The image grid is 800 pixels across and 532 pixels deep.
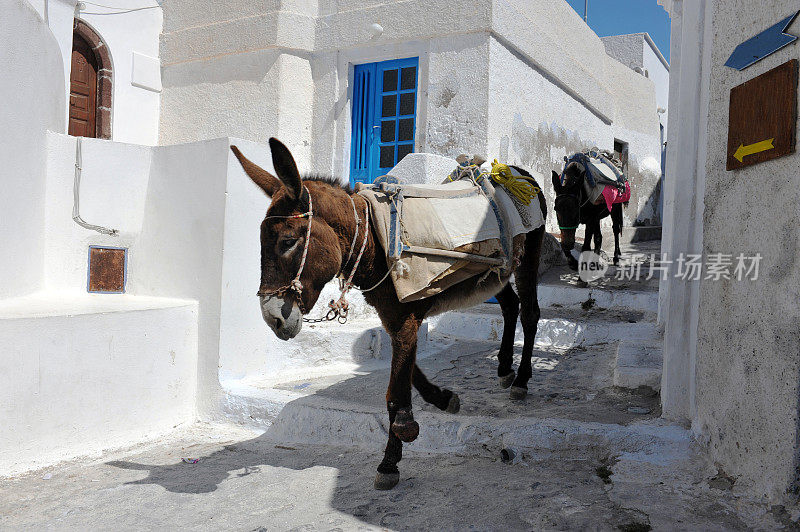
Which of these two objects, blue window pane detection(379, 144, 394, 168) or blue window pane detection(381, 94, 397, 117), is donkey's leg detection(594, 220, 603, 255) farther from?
blue window pane detection(381, 94, 397, 117)

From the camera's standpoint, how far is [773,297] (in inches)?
96.3

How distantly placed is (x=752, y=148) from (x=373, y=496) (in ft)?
7.55

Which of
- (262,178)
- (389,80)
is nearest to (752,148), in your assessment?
(262,178)

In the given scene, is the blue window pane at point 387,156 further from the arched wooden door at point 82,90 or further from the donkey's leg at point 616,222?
the arched wooden door at point 82,90

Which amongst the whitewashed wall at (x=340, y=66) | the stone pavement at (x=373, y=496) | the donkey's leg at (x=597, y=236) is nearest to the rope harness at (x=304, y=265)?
the stone pavement at (x=373, y=496)

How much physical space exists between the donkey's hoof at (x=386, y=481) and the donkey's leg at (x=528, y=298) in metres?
1.29

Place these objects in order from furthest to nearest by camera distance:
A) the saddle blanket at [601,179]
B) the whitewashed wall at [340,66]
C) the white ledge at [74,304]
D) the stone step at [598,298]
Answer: the whitewashed wall at [340,66], the saddle blanket at [601,179], the stone step at [598,298], the white ledge at [74,304]

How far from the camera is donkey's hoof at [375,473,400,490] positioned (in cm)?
287

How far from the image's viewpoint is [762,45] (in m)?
2.55

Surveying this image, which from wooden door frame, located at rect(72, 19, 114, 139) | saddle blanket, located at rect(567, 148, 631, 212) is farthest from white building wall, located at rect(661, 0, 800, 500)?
wooden door frame, located at rect(72, 19, 114, 139)

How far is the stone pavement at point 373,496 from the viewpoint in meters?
2.49

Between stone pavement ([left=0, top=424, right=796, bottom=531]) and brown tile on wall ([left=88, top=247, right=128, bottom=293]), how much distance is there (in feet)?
5.18

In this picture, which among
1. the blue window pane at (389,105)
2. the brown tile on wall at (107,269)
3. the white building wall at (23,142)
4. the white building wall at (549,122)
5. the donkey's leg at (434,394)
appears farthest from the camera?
the blue window pane at (389,105)

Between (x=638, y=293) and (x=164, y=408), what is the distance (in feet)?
16.1
